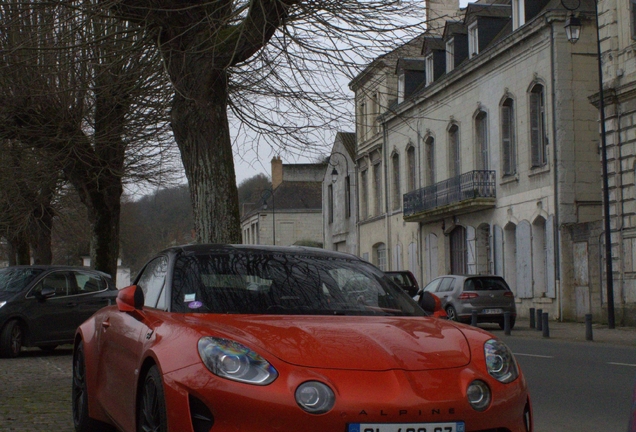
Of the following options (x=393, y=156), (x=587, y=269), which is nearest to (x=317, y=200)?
(x=393, y=156)

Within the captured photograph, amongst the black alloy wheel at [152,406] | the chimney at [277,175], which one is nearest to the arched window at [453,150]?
the black alloy wheel at [152,406]

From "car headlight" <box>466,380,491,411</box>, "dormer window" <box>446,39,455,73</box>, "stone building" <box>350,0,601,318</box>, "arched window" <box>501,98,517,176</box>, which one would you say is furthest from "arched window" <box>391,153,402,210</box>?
"car headlight" <box>466,380,491,411</box>

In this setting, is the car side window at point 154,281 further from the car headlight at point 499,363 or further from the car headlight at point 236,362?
the car headlight at point 499,363

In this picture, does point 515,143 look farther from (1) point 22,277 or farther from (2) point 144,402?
(2) point 144,402

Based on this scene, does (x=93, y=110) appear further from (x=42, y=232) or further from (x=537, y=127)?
(x=537, y=127)

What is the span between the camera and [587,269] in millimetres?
27891

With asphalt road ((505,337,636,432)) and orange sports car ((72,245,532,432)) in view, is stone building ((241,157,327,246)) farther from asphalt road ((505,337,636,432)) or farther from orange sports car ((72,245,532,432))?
orange sports car ((72,245,532,432))

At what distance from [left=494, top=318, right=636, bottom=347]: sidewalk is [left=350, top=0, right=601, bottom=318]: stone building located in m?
2.19

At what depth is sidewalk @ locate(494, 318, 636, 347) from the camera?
66.8ft

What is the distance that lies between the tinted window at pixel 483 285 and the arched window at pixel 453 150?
12.8 meters

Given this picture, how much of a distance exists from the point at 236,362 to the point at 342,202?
165 ft

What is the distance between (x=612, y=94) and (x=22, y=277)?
56.3 ft

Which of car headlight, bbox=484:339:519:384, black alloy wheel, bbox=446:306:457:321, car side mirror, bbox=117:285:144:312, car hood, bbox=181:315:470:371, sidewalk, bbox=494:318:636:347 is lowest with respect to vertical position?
sidewalk, bbox=494:318:636:347

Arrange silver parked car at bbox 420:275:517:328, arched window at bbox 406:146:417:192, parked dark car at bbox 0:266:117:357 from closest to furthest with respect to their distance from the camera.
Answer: parked dark car at bbox 0:266:117:357
silver parked car at bbox 420:275:517:328
arched window at bbox 406:146:417:192
